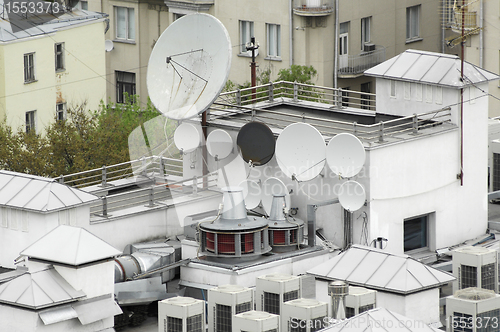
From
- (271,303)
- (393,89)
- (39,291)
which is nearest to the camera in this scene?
(39,291)

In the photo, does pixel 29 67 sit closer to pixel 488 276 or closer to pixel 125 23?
pixel 125 23

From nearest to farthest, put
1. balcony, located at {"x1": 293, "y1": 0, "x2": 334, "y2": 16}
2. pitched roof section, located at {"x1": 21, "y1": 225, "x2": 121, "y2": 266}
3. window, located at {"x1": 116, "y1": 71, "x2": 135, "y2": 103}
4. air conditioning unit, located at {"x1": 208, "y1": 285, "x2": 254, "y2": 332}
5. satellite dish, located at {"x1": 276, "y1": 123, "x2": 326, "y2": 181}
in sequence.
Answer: pitched roof section, located at {"x1": 21, "y1": 225, "x2": 121, "y2": 266}, air conditioning unit, located at {"x1": 208, "y1": 285, "x2": 254, "y2": 332}, satellite dish, located at {"x1": 276, "y1": 123, "x2": 326, "y2": 181}, balcony, located at {"x1": 293, "y1": 0, "x2": 334, "y2": 16}, window, located at {"x1": 116, "y1": 71, "x2": 135, "y2": 103}

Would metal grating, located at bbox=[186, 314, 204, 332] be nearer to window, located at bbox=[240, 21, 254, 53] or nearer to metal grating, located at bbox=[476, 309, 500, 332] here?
metal grating, located at bbox=[476, 309, 500, 332]

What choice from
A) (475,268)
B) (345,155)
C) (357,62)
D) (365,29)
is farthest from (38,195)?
(365,29)

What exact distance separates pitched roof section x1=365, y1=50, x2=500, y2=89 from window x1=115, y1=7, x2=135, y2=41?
3976cm

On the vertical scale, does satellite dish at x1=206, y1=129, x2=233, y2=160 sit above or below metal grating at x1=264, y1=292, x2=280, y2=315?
above

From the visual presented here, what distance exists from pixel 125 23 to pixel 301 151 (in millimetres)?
44424

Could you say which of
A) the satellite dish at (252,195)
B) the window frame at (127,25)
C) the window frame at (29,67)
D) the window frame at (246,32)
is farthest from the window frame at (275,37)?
the satellite dish at (252,195)

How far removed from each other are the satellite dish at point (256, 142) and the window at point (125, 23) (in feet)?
137

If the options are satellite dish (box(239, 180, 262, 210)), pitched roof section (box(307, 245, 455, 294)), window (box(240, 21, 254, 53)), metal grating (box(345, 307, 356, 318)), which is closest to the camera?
metal grating (box(345, 307, 356, 318))

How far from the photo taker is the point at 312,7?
70.7 m

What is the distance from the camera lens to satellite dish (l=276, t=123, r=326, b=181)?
1593 inches

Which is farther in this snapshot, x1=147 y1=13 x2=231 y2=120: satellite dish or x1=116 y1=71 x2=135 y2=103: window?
x1=116 y1=71 x2=135 y2=103: window

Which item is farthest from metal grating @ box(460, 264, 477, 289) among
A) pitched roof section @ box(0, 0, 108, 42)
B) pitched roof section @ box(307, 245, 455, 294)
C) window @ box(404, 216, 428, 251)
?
pitched roof section @ box(0, 0, 108, 42)
